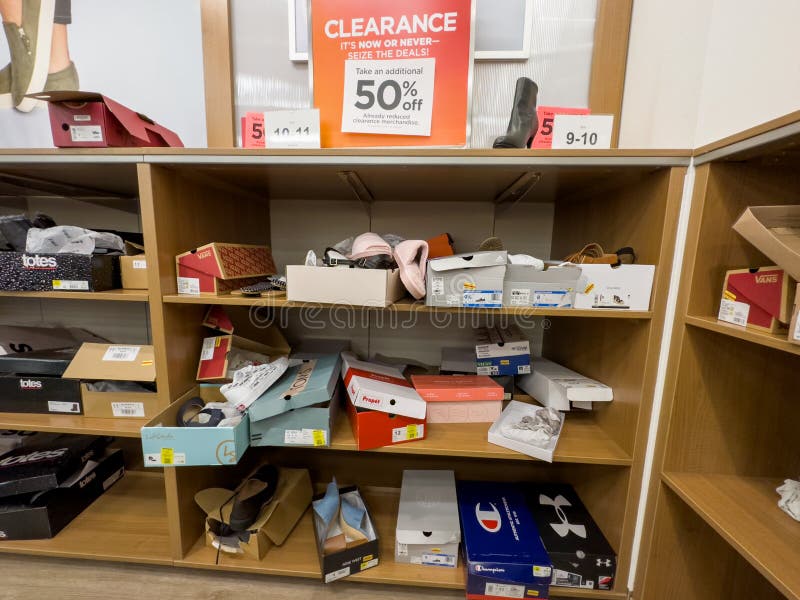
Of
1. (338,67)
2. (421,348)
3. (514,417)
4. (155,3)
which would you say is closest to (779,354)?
(514,417)

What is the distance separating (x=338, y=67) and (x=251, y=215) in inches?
24.0

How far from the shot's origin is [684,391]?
78 cm

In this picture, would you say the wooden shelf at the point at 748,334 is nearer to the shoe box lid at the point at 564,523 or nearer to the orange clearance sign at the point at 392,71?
the shoe box lid at the point at 564,523

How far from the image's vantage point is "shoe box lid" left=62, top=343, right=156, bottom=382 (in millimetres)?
942

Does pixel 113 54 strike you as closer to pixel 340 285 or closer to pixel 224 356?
pixel 224 356

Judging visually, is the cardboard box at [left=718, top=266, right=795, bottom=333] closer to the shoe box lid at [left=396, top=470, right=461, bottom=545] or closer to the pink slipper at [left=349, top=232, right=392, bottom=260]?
the pink slipper at [left=349, top=232, right=392, bottom=260]

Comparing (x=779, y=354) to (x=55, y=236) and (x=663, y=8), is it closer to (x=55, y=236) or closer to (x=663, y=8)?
(x=663, y=8)

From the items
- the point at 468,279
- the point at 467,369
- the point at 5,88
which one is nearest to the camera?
the point at 468,279

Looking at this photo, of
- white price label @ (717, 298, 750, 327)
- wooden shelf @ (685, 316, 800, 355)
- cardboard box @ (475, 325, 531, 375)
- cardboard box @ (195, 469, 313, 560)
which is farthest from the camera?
cardboard box @ (475, 325, 531, 375)

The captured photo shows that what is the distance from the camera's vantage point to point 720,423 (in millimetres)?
795

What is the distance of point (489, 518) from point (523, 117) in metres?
1.22

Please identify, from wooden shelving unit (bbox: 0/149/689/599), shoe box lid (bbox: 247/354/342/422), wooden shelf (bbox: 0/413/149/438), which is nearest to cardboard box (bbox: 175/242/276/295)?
wooden shelving unit (bbox: 0/149/689/599)

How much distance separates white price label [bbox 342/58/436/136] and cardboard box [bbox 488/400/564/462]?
95cm

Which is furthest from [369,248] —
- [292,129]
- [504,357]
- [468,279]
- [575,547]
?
[575,547]
